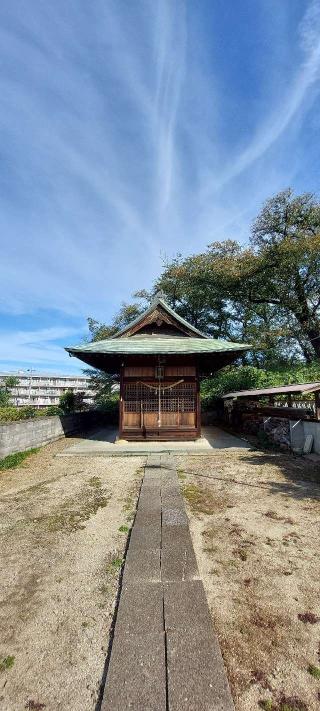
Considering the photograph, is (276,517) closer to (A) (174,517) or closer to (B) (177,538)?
(A) (174,517)

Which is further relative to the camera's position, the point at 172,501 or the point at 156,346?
the point at 156,346

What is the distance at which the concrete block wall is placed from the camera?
11297 millimetres

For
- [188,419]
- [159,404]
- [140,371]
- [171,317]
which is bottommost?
[188,419]

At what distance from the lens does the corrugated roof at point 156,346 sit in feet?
46.3

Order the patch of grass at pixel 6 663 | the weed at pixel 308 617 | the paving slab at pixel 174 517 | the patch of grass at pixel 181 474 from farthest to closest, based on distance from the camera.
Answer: the patch of grass at pixel 181 474, the paving slab at pixel 174 517, the weed at pixel 308 617, the patch of grass at pixel 6 663

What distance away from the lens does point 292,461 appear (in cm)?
1031

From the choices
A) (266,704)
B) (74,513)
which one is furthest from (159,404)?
(266,704)

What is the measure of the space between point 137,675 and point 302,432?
1079 centimetres

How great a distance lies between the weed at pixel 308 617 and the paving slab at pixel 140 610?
1.34 meters

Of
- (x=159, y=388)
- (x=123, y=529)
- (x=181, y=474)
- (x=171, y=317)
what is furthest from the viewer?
(x=171, y=317)

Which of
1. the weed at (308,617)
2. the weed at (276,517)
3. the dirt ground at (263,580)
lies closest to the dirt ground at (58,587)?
the dirt ground at (263,580)

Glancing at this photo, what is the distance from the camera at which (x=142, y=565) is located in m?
4.17

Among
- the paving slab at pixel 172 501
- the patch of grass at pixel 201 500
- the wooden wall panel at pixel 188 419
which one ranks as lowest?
the patch of grass at pixel 201 500

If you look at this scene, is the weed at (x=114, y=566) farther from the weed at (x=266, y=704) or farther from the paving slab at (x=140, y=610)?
the weed at (x=266, y=704)
